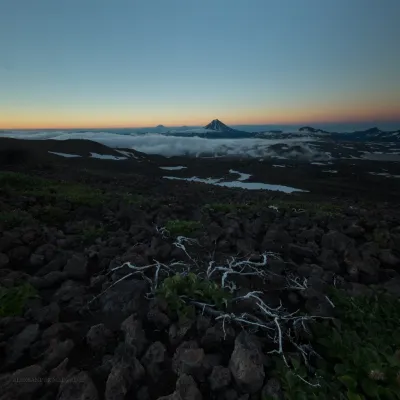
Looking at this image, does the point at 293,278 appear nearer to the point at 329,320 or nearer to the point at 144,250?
the point at 329,320

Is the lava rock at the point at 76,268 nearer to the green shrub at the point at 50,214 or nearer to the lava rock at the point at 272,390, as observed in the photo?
the lava rock at the point at 272,390

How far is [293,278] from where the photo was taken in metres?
5.43

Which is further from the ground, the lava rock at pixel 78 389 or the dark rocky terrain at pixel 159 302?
the lava rock at pixel 78 389

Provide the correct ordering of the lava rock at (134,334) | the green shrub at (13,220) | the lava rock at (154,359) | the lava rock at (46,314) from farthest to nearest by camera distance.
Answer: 1. the green shrub at (13,220)
2. the lava rock at (46,314)
3. the lava rock at (134,334)
4. the lava rock at (154,359)

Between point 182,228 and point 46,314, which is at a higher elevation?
point 46,314

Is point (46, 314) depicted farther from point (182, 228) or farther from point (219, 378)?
point (182, 228)

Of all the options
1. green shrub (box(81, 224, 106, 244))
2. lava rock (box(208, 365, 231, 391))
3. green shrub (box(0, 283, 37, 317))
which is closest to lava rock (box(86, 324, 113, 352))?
green shrub (box(0, 283, 37, 317))

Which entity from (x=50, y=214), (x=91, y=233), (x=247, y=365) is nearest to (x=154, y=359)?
(x=247, y=365)

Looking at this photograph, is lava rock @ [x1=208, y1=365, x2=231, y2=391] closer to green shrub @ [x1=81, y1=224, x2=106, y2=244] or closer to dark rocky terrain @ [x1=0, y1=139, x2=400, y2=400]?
dark rocky terrain @ [x1=0, y1=139, x2=400, y2=400]

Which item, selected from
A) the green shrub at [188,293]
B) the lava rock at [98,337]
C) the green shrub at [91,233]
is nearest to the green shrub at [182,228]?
the green shrub at [91,233]

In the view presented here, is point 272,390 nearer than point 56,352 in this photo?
Yes

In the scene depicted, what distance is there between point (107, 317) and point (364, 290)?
3939 mm

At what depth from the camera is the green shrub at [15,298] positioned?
420 cm

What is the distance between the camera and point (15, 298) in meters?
4.43
